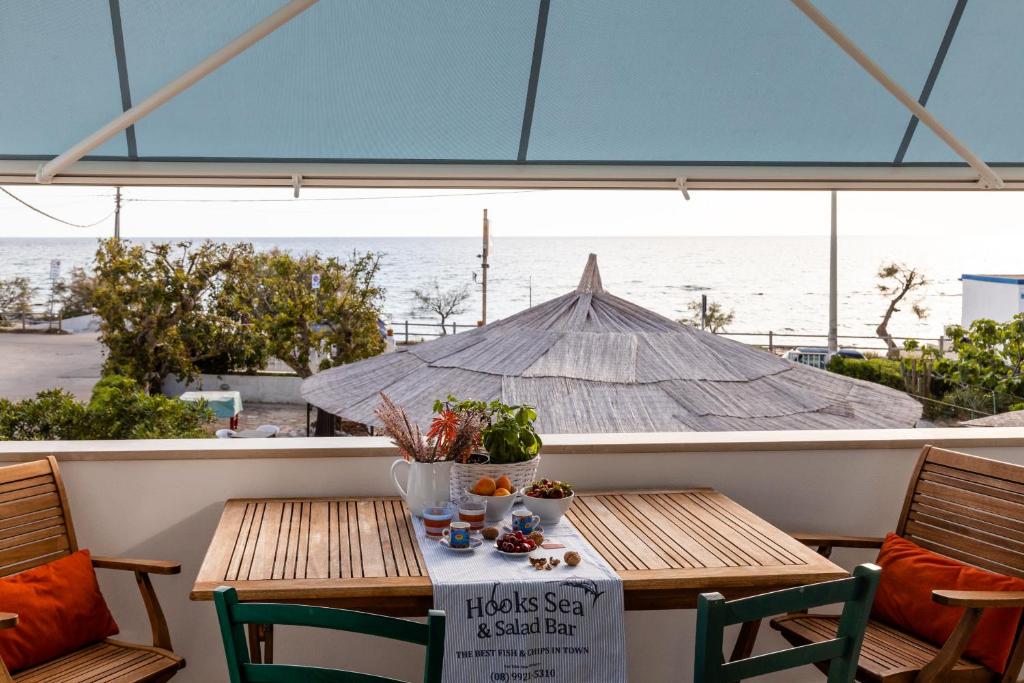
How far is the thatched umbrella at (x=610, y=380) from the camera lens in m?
5.35

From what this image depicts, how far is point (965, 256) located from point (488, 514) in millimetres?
60013

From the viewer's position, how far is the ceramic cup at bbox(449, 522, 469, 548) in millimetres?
2357

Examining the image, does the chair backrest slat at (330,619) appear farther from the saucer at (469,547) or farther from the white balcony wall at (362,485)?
the white balcony wall at (362,485)

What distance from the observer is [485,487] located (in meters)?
2.56

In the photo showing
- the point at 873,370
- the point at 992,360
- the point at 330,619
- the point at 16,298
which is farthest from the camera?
the point at 16,298

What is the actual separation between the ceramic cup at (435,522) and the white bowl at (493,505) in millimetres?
101

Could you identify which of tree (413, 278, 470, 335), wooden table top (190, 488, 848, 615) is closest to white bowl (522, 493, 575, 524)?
wooden table top (190, 488, 848, 615)

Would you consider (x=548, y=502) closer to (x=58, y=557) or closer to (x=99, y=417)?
(x=58, y=557)

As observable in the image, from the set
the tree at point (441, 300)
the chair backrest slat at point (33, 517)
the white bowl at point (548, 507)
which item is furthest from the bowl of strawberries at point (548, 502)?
the tree at point (441, 300)

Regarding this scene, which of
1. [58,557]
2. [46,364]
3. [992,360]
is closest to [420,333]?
[46,364]

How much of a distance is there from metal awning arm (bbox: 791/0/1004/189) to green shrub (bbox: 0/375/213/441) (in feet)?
25.0

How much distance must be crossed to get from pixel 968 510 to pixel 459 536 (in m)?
1.69

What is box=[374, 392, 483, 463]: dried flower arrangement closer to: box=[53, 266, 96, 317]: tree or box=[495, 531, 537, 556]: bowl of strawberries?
box=[495, 531, 537, 556]: bowl of strawberries

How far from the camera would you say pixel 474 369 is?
5.75 meters
